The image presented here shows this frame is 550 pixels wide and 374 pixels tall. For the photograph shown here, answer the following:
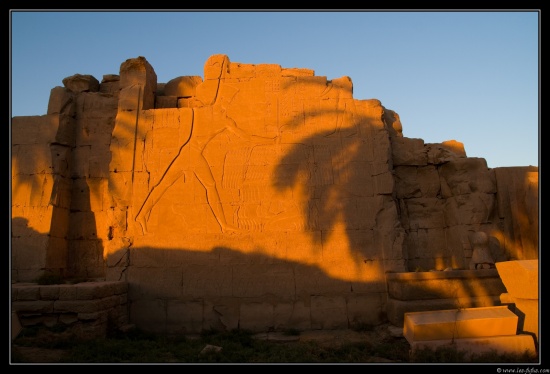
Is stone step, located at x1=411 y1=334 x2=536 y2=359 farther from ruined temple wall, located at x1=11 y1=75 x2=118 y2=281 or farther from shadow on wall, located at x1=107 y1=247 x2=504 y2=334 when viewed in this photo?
ruined temple wall, located at x1=11 y1=75 x2=118 y2=281

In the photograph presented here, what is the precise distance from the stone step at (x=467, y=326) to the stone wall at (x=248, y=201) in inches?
92.6

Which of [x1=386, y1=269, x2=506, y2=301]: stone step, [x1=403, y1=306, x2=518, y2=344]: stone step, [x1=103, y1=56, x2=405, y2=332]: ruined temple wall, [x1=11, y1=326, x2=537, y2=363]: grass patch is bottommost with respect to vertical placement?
[x1=11, y1=326, x2=537, y2=363]: grass patch

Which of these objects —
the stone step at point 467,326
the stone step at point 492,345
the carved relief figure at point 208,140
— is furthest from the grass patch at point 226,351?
the carved relief figure at point 208,140

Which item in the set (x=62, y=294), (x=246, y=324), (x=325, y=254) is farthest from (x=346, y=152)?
(x=62, y=294)

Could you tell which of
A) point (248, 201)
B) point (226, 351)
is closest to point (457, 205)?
point (248, 201)

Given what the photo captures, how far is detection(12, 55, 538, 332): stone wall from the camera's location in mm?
8086

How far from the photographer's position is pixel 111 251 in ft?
27.4

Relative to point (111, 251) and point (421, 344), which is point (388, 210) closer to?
point (421, 344)

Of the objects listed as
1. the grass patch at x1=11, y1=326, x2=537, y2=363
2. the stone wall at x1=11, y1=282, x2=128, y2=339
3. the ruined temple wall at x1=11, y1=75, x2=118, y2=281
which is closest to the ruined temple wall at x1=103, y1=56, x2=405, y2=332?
the grass patch at x1=11, y1=326, x2=537, y2=363

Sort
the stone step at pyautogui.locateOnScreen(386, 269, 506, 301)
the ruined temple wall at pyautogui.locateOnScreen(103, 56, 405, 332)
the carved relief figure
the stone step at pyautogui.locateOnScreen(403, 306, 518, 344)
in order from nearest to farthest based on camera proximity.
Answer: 1. the stone step at pyautogui.locateOnScreen(403, 306, 518, 344)
2. the stone step at pyautogui.locateOnScreen(386, 269, 506, 301)
3. the ruined temple wall at pyautogui.locateOnScreen(103, 56, 405, 332)
4. the carved relief figure

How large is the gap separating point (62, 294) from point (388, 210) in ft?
19.5

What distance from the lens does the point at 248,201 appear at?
8.47 m

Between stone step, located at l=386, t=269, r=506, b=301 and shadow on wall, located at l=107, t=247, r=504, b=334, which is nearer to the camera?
stone step, located at l=386, t=269, r=506, b=301

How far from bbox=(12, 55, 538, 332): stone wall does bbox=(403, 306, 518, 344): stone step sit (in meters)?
2.35
